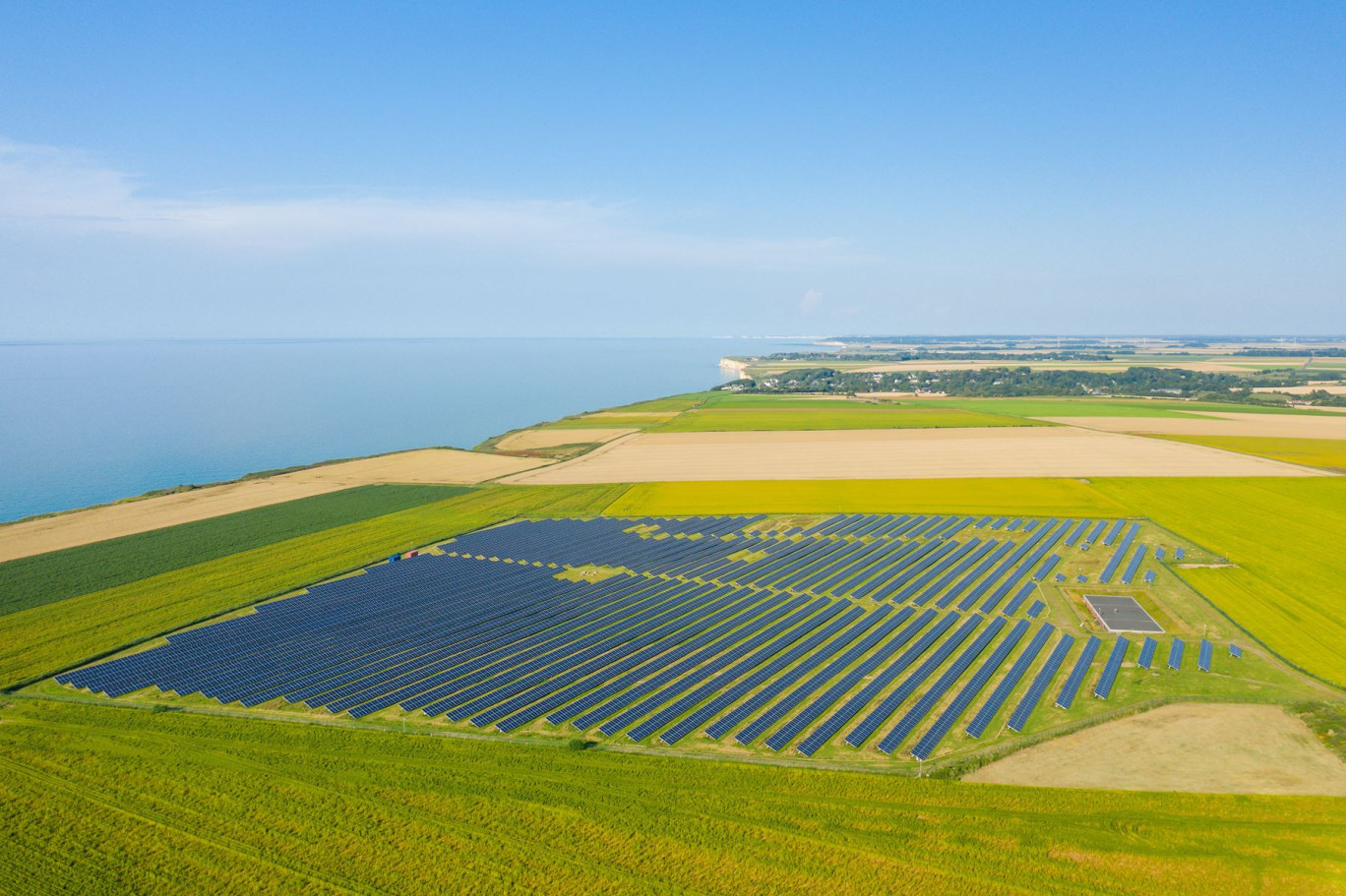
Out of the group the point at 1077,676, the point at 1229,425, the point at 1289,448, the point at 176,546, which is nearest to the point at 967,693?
the point at 1077,676

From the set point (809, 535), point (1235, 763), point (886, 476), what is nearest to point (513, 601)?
point (809, 535)

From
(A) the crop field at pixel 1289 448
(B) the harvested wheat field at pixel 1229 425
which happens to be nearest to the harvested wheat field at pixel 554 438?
(B) the harvested wheat field at pixel 1229 425

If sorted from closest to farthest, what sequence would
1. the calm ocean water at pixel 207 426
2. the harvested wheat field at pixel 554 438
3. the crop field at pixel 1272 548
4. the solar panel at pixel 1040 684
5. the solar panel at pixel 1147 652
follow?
the solar panel at pixel 1040 684 < the solar panel at pixel 1147 652 < the crop field at pixel 1272 548 < the calm ocean water at pixel 207 426 < the harvested wheat field at pixel 554 438

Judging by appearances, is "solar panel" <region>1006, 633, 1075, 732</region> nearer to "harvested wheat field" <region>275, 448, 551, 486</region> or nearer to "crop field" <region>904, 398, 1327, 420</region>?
"harvested wheat field" <region>275, 448, 551, 486</region>

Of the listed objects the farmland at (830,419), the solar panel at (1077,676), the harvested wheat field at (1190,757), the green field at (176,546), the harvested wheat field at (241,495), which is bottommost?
the harvested wheat field at (1190,757)

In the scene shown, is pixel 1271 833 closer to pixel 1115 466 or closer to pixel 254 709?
pixel 254 709

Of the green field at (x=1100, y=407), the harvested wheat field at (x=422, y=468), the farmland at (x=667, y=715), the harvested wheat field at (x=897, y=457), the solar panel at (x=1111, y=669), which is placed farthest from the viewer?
the green field at (x=1100, y=407)

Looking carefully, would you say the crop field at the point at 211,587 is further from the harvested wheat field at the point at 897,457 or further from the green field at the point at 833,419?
the green field at the point at 833,419
